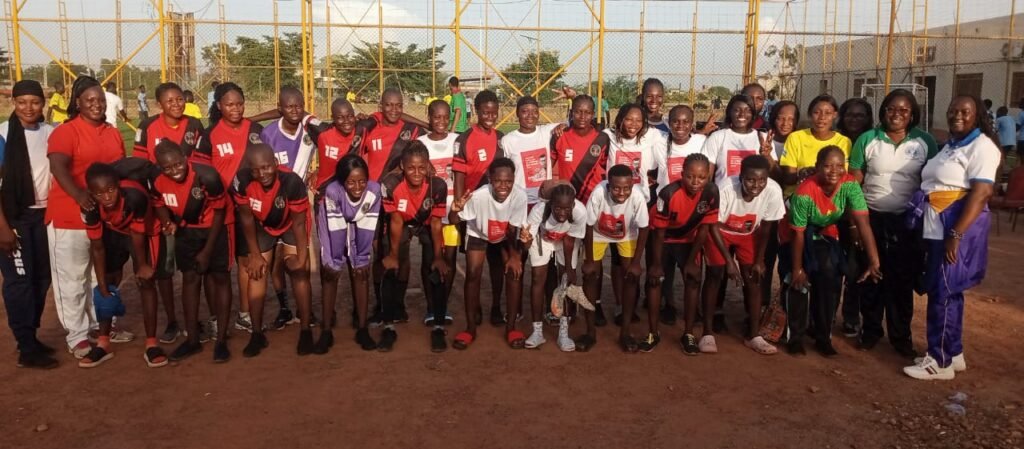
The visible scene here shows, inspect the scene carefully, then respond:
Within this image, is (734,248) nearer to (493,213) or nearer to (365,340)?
(493,213)

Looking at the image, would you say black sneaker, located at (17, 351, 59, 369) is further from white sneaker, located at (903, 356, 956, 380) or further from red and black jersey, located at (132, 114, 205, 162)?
white sneaker, located at (903, 356, 956, 380)

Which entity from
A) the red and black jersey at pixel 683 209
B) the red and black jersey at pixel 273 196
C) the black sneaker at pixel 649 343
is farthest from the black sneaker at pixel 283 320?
the red and black jersey at pixel 683 209

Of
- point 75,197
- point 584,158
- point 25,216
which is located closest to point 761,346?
point 584,158

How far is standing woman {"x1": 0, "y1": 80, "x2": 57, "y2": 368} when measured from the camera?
4676 mm

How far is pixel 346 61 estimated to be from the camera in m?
24.2

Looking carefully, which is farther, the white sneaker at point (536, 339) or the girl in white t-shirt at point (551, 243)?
the white sneaker at point (536, 339)

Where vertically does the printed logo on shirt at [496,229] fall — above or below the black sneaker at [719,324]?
above

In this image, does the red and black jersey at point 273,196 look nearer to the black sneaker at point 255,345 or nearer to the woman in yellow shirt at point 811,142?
the black sneaker at point 255,345

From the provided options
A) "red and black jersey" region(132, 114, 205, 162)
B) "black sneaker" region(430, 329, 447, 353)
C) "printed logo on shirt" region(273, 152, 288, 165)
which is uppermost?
"red and black jersey" region(132, 114, 205, 162)

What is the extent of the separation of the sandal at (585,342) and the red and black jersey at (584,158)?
111cm

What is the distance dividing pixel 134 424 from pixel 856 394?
164 inches

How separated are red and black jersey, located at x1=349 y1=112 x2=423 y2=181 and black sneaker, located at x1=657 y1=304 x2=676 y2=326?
8.17 ft

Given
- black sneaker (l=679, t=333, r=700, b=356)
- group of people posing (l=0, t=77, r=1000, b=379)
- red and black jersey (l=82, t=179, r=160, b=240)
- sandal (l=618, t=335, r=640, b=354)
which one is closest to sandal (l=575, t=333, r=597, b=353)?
group of people posing (l=0, t=77, r=1000, b=379)

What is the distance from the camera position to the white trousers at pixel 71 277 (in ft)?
15.7
